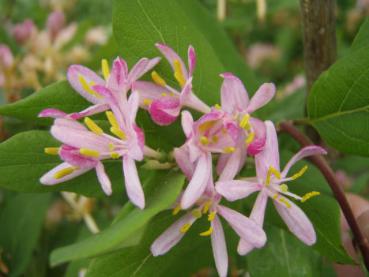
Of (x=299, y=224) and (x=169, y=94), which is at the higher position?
(x=169, y=94)

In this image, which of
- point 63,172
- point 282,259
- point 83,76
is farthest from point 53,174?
point 282,259

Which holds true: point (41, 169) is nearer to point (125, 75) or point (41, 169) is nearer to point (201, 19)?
point (125, 75)

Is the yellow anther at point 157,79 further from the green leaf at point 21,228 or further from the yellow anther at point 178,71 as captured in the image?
the green leaf at point 21,228

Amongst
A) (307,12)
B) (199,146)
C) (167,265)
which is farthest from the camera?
(307,12)

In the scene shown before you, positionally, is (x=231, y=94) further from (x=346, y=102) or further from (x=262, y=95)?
(x=346, y=102)

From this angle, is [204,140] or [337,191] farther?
[337,191]

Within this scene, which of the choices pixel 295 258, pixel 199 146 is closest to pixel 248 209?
pixel 295 258
